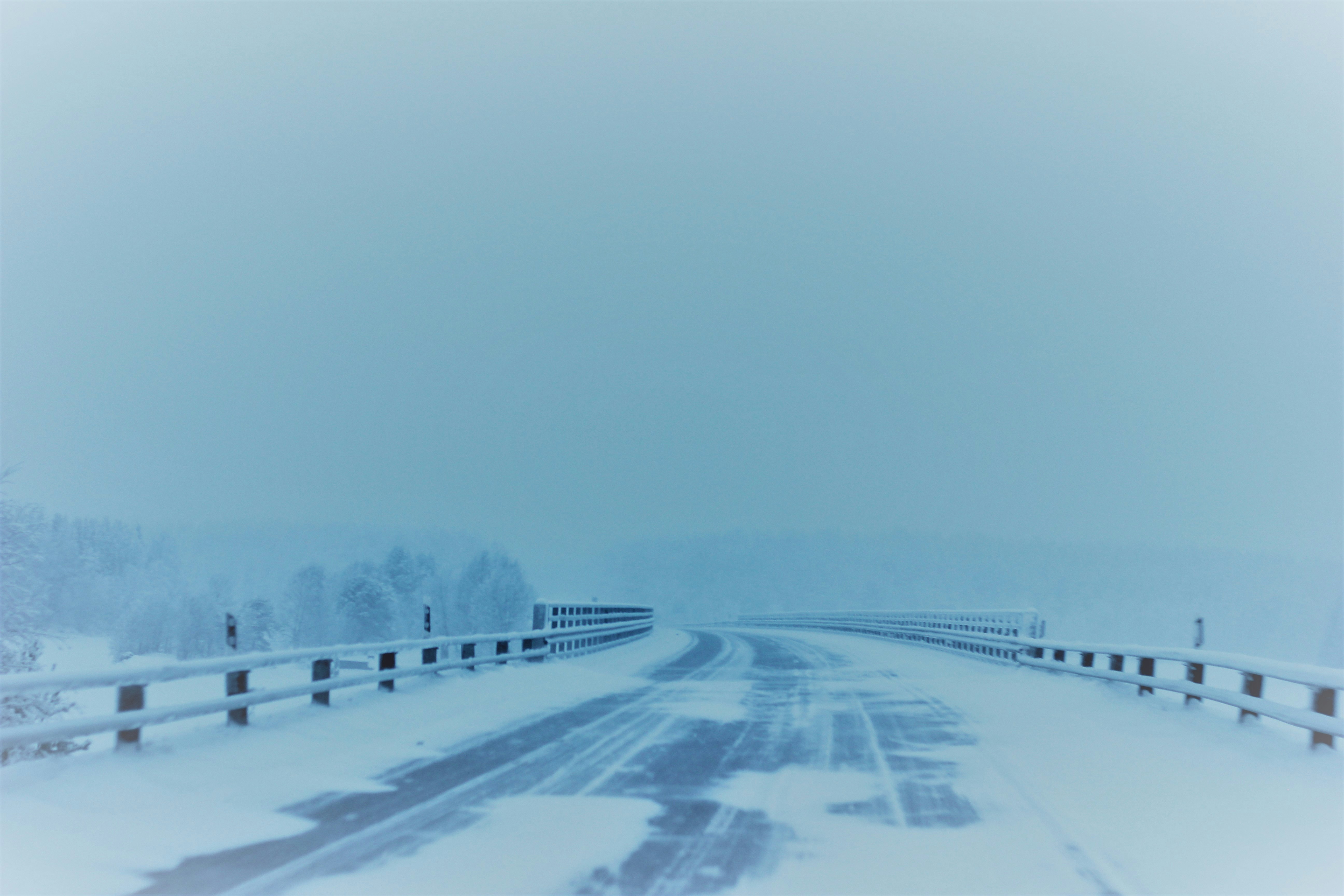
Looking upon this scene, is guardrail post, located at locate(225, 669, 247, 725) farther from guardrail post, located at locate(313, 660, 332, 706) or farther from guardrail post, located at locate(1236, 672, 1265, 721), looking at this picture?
guardrail post, located at locate(1236, 672, 1265, 721)

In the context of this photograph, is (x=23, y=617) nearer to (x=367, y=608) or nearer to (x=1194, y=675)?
(x=1194, y=675)

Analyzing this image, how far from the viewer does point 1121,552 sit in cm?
19250

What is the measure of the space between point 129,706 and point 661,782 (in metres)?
4.59

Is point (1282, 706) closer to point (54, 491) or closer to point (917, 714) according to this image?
point (917, 714)

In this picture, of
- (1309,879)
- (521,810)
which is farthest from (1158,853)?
(521,810)

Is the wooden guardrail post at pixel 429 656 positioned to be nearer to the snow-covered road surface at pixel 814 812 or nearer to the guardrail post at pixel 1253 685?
the snow-covered road surface at pixel 814 812

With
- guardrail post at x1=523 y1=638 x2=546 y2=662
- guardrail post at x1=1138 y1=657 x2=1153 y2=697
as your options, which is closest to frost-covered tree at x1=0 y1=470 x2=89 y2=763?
guardrail post at x1=523 y1=638 x2=546 y2=662

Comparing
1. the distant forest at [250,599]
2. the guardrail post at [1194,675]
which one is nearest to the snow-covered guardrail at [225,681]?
the guardrail post at [1194,675]

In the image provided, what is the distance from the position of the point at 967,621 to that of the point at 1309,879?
81.7 ft

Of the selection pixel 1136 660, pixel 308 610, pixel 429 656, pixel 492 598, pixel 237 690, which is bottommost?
pixel 308 610

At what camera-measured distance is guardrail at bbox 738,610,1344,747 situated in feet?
28.3

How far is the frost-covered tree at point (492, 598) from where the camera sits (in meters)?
118

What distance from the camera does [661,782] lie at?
27.5 ft

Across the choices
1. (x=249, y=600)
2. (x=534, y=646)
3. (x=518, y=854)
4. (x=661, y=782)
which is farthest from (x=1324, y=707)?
(x=249, y=600)
